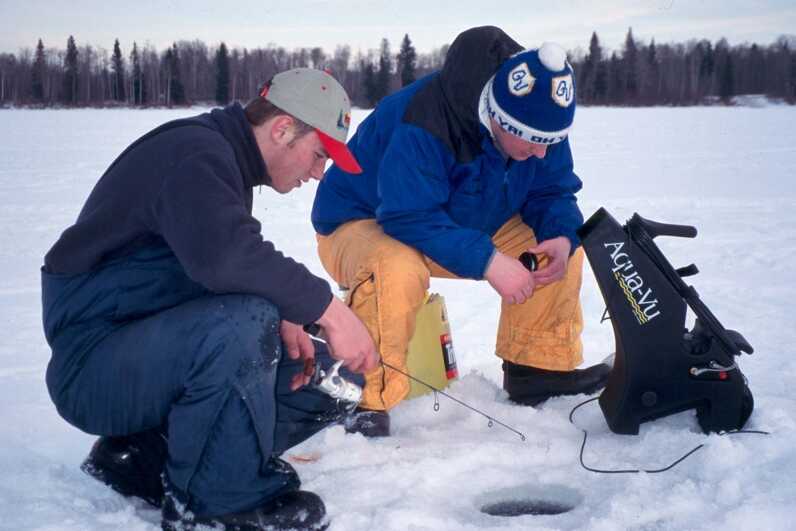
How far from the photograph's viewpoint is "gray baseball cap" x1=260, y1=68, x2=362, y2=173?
2080 millimetres

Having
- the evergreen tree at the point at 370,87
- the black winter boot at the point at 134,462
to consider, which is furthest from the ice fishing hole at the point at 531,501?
the evergreen tree at the point at 370,87

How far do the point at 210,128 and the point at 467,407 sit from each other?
146 centimetres

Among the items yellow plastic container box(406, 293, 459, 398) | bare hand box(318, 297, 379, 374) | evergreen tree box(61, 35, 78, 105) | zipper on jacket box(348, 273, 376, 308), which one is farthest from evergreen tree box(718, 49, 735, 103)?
bare hand box(318, 297, 379, 374)

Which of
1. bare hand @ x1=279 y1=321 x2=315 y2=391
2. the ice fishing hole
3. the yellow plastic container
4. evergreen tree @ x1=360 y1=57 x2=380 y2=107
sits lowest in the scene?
the ice fishing hole

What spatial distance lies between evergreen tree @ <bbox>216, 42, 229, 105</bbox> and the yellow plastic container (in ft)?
179

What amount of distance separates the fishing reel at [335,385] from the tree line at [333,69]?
51.4m

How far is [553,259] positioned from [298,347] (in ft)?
3.44

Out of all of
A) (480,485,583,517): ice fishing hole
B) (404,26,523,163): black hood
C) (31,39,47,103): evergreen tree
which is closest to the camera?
(480,485,583,517): ice fishing hole

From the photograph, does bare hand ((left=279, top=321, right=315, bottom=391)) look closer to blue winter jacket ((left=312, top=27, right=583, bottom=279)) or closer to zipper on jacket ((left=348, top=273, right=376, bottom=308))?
zipper on jacket ((left=348, top=273, right=376, bottom=308))

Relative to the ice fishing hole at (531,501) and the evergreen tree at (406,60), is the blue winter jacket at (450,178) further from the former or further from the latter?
the evergreen tree at (406,60)

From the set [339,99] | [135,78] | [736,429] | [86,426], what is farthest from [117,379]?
[135,78]

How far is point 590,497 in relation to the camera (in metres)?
2.20

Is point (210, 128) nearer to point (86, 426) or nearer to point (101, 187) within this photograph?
point (101, 187)

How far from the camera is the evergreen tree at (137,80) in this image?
59.0 m
